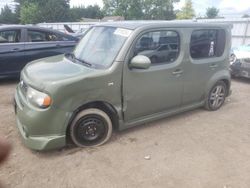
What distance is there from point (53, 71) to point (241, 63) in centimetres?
597

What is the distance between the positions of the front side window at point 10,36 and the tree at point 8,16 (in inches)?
2274

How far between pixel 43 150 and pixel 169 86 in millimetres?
2146

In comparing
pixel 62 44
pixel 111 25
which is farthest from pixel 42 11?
pixel 111 25

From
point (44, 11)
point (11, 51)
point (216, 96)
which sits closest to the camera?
point (216, 96)

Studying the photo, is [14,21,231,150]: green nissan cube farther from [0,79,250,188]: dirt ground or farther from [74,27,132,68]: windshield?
[0,79,250,188]: dirt ground

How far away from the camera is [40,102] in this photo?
3.51m

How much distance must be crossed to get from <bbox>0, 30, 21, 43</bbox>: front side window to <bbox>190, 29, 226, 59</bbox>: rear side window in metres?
4.49

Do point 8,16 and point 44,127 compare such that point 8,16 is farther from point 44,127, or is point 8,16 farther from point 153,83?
point 44,127

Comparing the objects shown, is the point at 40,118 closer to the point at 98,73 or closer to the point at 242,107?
the point at 98,73

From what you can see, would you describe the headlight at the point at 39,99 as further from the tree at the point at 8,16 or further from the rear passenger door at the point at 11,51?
the tree at the point at 8,16

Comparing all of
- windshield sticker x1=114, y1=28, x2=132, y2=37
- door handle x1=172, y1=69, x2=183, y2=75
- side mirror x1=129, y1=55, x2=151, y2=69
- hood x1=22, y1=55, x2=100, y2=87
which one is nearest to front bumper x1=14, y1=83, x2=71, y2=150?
hood x1=22, y1=55, x2=100, y2=87

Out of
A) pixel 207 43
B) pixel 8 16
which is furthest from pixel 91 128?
pixel 8 16

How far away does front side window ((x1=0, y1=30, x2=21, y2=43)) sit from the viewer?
6946 millimetres

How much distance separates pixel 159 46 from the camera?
4355mm
